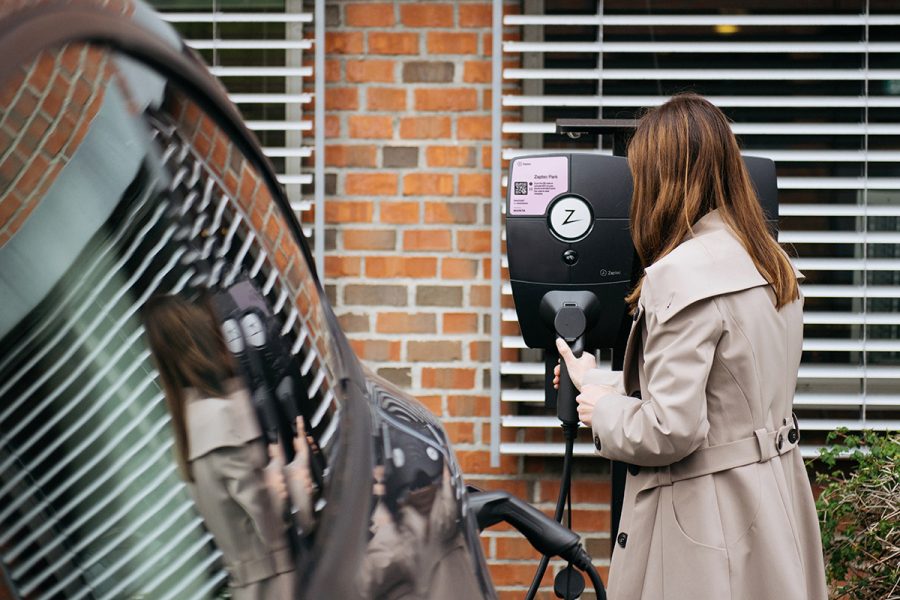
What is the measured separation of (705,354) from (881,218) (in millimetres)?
1816

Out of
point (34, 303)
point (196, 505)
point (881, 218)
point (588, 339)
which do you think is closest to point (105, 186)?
point (34, 303)

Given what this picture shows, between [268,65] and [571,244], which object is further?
[268,65]

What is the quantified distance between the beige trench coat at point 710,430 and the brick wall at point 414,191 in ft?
4.29

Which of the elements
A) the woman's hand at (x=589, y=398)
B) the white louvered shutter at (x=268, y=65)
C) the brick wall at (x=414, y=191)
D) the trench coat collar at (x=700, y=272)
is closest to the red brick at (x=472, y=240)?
the brick wall at (x=414, y=191)

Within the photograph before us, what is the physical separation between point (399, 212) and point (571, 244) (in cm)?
109

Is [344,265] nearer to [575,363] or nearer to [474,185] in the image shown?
[474,185]

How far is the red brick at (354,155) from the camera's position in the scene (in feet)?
12.5

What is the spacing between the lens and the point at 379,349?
382 centimetres

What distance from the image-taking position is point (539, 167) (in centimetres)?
285

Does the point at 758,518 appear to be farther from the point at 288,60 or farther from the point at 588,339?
the point at 288,60

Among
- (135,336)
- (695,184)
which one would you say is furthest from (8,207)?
(695,184)

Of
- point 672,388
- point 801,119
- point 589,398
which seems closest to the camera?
point 672,388

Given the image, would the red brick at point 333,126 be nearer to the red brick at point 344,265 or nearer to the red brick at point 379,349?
the red brick at point 344,265

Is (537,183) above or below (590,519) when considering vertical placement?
above
